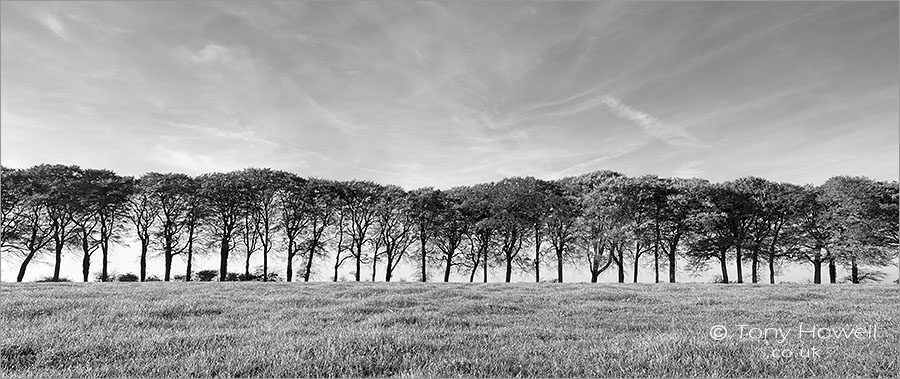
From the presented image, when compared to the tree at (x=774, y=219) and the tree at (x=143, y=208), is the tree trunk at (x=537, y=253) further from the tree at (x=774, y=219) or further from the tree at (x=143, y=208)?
the tree at (x=143, y=208)

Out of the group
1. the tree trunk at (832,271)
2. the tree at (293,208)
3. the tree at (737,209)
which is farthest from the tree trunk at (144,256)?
the tree trunk at (832,271)

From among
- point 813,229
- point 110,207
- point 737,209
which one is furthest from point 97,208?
point 813,229

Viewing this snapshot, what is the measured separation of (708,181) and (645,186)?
37.1ft

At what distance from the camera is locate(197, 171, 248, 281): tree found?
54250mm

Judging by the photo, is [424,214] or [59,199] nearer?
[59,199]

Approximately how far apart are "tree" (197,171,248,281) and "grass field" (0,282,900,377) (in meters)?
39.9

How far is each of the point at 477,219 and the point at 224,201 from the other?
30785 millimetres

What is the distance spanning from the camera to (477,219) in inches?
2418

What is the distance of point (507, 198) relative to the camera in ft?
189

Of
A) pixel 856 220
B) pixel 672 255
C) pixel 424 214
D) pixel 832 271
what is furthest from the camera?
pixel 424 214

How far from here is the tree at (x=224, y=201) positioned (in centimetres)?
5425

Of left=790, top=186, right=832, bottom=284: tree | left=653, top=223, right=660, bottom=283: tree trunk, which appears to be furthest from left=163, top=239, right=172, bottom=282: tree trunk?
left=790, top=186, right=832, bottom=284: tree

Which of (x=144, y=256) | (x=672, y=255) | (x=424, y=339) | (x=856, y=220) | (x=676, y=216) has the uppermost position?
(x=676, y=216)

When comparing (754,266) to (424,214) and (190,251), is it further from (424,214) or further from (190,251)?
(190,251)
